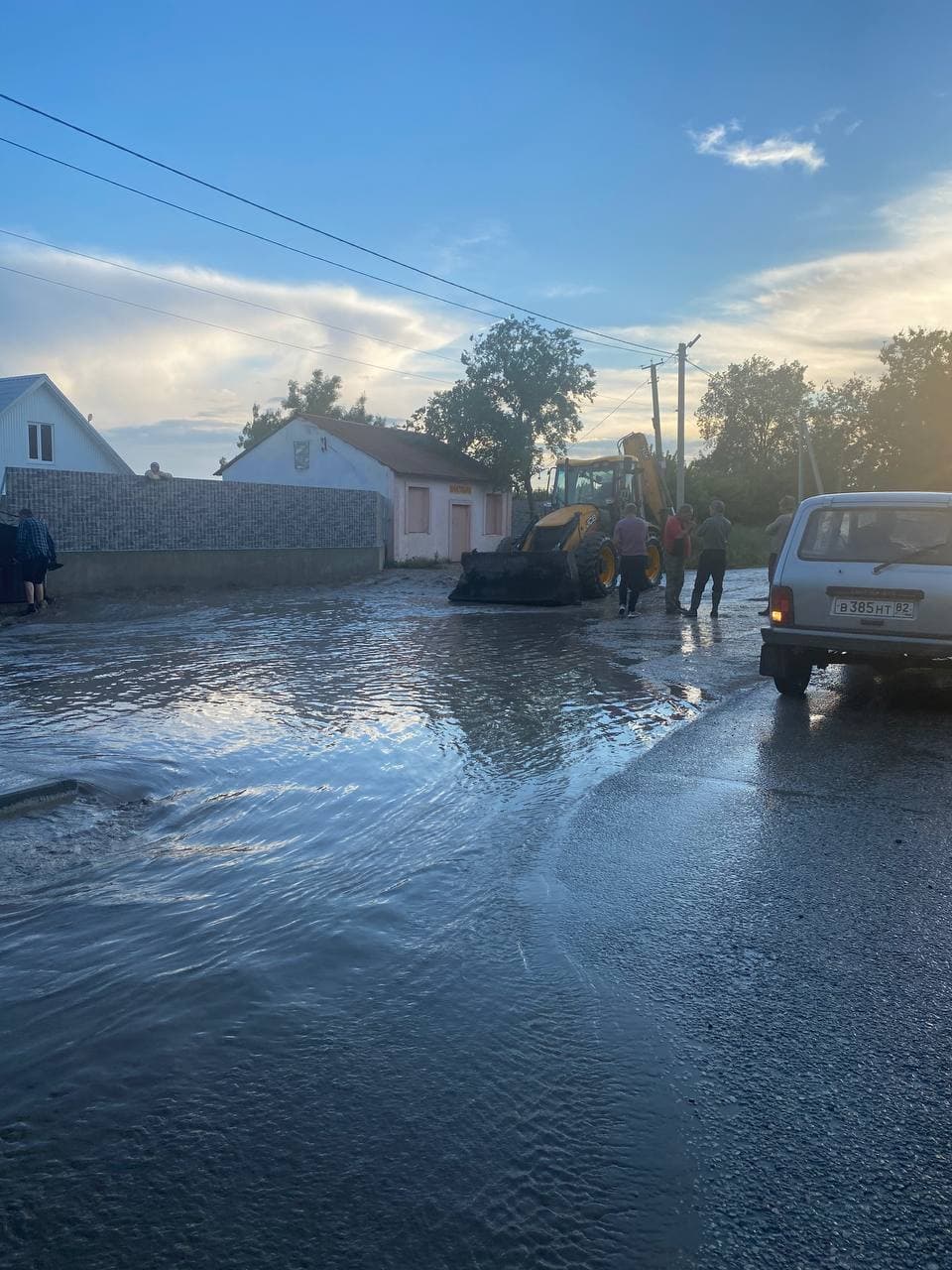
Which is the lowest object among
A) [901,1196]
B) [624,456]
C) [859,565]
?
[901,1196]

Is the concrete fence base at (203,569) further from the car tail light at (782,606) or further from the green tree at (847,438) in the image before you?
the green tree at (847,438)

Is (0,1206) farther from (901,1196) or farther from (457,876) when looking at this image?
(457,876)

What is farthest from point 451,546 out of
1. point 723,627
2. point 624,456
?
point 723,627

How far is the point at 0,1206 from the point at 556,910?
2.24m

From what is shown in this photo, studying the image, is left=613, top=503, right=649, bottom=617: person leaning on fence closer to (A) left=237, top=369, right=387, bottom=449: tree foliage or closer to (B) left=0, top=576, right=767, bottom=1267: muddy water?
(B) left=0, top=576, right=767, bottom=1267: muddy water

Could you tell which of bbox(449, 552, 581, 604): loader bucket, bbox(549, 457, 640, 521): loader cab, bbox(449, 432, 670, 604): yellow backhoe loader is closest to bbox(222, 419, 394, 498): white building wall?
bbox(549, 457, 640, 521): loader cab

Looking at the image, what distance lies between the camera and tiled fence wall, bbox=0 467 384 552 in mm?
21469

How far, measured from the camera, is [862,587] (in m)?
8.63

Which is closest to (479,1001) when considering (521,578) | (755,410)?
(521,578)

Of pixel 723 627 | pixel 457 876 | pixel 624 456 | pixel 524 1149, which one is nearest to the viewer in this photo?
pixel 524 1149

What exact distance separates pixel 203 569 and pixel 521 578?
27.8ft

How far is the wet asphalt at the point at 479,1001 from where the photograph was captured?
7.43 feet

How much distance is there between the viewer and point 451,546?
3812 cm

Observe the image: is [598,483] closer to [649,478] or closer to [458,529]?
[649,478]
